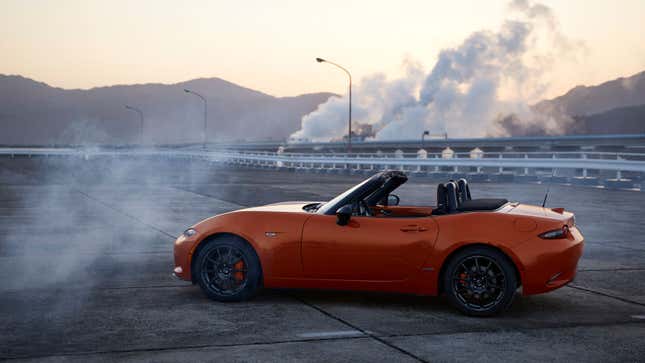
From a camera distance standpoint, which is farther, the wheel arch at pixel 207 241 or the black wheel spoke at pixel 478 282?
the wheel arch at pixel 207 241

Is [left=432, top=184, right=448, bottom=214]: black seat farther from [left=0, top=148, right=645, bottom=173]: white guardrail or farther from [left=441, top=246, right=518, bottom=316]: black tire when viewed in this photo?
[left=0, top=148, right=645, bottom=173]: white guardrail

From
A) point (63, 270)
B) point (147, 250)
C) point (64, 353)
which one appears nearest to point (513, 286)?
point (64, 353)

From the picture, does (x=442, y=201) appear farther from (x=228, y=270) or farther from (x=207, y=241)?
(x=207, y=241)

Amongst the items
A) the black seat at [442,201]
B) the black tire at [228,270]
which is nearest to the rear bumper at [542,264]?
the black seat at [442,201]

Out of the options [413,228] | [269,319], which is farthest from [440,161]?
[269,319]

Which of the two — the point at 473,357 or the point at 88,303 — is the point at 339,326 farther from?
the point at 88,303

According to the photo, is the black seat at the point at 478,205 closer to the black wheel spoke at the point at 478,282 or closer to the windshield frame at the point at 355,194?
the black wheel spoke at the point at 478,282

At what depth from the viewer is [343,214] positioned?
722 cm

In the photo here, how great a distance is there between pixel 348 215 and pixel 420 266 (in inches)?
28.4

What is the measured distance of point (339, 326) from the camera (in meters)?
6.53

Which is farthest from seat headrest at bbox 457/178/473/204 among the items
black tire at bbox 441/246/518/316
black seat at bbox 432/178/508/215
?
black tire at bbox 441/246/518/316

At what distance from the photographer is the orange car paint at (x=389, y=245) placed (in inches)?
274

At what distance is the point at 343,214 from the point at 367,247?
0.34 m

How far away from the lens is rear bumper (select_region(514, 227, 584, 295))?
692 cm
